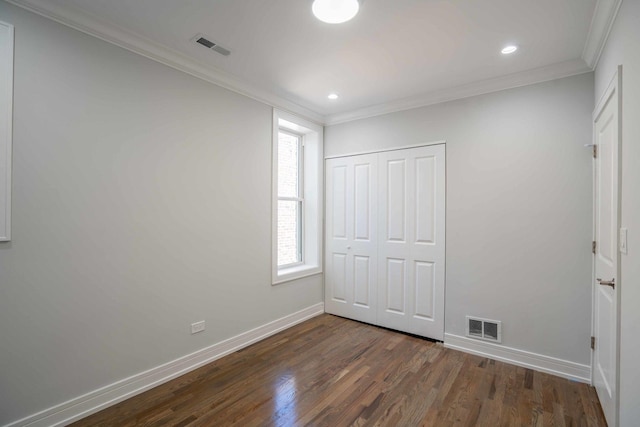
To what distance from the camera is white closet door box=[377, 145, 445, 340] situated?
3225 mm

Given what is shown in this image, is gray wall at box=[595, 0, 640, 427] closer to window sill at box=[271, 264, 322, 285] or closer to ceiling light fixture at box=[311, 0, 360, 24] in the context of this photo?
ceiling light fixture at box=[311, 0, 360, 24]

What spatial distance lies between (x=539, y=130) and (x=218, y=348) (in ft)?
11.7

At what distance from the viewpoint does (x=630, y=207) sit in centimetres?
150

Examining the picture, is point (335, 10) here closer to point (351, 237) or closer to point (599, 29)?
point (599, 29)

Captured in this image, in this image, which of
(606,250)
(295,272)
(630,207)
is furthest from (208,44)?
(606,250)

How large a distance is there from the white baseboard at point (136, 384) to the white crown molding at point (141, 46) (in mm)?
2448

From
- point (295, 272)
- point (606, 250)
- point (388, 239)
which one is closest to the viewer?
point (606, 250)

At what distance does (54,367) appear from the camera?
189cm

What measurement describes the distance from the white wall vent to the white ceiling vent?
3340mm

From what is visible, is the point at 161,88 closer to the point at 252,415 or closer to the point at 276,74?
the point at 276,74

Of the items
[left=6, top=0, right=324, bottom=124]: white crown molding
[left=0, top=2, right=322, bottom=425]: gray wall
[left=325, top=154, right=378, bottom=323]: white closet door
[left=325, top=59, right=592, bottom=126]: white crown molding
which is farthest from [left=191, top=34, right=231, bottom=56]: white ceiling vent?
[left=325, top=154, right=378, bottom=323]: white closet door

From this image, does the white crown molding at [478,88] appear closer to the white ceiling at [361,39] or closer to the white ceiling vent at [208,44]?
the white ceiling at [361,39]

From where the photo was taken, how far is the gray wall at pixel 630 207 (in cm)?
141

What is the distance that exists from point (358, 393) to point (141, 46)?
3.10m
